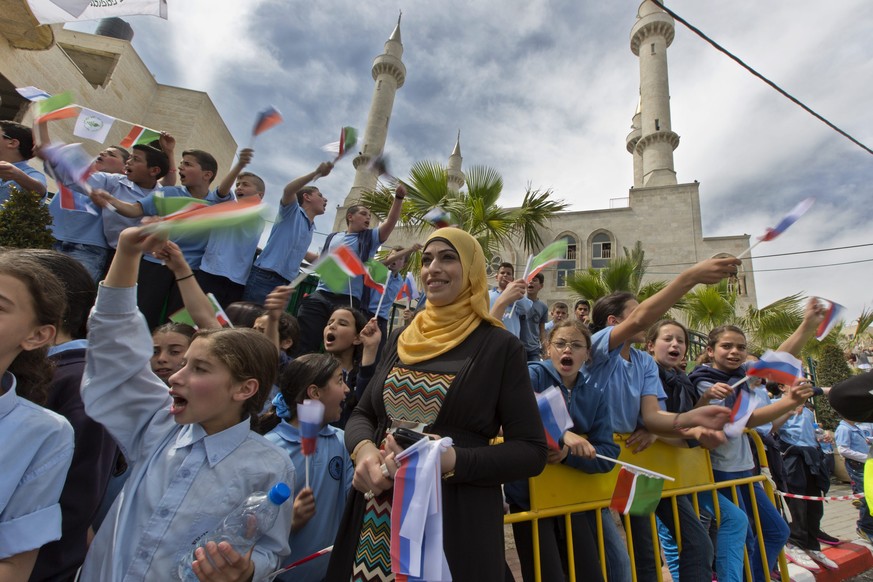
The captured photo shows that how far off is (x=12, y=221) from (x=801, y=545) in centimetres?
789

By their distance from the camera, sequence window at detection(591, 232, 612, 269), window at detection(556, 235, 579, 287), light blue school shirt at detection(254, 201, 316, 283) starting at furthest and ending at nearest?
window at detection(556, 235, 579, 287) < window at detection(591, 232, 612, 269) < light blue school shirt at detection(254, 201, 316, 283)

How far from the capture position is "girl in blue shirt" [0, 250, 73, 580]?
4.05 feet

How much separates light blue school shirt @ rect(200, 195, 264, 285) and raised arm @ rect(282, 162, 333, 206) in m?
0.56

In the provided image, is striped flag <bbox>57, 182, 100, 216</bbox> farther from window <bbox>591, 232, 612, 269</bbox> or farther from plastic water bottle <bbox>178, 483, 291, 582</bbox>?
window <bbox>591, 232, 612, 269</bbox>

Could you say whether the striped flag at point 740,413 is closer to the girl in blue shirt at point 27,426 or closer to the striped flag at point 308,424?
the striped flag at point 308,424

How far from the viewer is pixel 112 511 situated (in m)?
Answer: 1.54

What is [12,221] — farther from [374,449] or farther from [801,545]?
[801,545]

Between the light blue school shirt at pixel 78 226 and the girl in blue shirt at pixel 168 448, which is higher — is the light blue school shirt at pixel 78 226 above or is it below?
above

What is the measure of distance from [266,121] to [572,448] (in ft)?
Result: 10.2

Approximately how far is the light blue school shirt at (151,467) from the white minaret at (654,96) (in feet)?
96.1

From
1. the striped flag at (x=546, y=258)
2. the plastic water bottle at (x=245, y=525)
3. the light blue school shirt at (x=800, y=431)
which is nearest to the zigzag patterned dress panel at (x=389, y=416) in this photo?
the plastic water bottle at (x=245, y=525)

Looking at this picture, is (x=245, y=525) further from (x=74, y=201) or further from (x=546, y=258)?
(x=74, y=201)

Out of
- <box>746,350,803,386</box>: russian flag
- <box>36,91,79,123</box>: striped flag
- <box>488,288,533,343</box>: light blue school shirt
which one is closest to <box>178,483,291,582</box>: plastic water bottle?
<box>746,350,803,386</box>: russian flag

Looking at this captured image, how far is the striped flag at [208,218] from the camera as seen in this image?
1510mm
